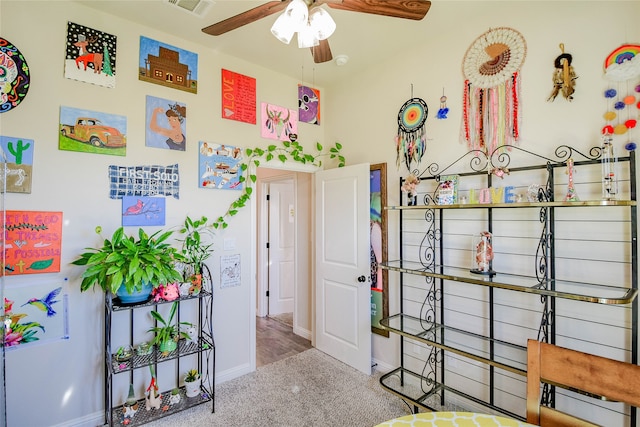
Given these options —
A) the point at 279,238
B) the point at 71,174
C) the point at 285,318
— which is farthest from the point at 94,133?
the point at 285,318

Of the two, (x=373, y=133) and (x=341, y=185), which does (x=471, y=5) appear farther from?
(x=341, y=185)

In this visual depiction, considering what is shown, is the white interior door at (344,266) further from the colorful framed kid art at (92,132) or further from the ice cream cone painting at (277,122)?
the colorful framed kid art at (92,132)

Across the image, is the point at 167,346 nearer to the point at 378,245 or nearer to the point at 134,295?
the point at 134,295

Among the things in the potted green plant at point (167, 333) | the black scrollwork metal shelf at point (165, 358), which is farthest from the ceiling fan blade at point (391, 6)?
the potted green plant at point (167, 333)

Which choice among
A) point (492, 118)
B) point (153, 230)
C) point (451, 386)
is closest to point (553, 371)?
point (451, 386)

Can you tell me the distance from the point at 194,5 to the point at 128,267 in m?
1.78

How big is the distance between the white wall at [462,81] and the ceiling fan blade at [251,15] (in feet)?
3.96

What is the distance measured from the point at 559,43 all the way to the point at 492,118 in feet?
1.77

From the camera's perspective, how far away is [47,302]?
6.54ft

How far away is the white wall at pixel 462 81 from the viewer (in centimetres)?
179

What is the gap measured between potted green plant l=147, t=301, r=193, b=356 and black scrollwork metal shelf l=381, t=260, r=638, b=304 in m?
1.73

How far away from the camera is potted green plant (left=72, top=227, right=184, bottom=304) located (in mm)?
1840

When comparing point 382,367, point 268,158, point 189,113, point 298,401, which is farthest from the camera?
point 268,158

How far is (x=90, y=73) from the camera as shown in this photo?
84.4 inches
